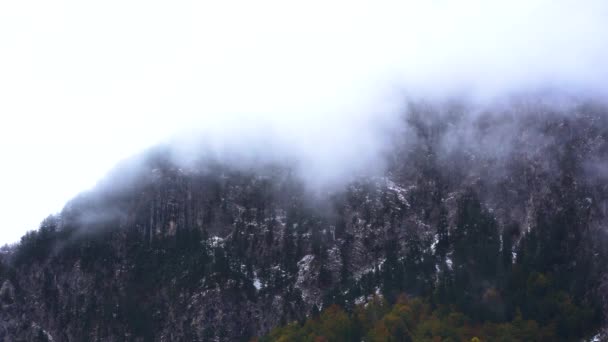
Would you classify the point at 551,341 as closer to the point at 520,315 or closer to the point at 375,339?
the point at 520,315

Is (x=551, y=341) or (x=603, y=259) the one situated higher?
(x=603, y=259)

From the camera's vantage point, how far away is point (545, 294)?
199 meters

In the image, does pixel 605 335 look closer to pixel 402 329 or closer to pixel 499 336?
pixel 499 336

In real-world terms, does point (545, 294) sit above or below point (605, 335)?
above

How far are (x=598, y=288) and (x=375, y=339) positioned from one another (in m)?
47.5

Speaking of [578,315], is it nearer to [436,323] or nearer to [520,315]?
[520,315]

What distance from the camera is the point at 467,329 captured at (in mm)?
195250

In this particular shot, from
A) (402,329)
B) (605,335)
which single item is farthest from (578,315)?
(402,329)

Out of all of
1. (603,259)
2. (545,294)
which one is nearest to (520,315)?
(545,294)

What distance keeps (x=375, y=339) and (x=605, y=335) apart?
152 feet

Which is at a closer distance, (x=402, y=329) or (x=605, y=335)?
(x=605, y=335)

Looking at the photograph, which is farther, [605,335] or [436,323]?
[436,323]

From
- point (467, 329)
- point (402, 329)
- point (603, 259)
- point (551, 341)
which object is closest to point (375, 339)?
point (402, 329)

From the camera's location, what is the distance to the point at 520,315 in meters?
196
